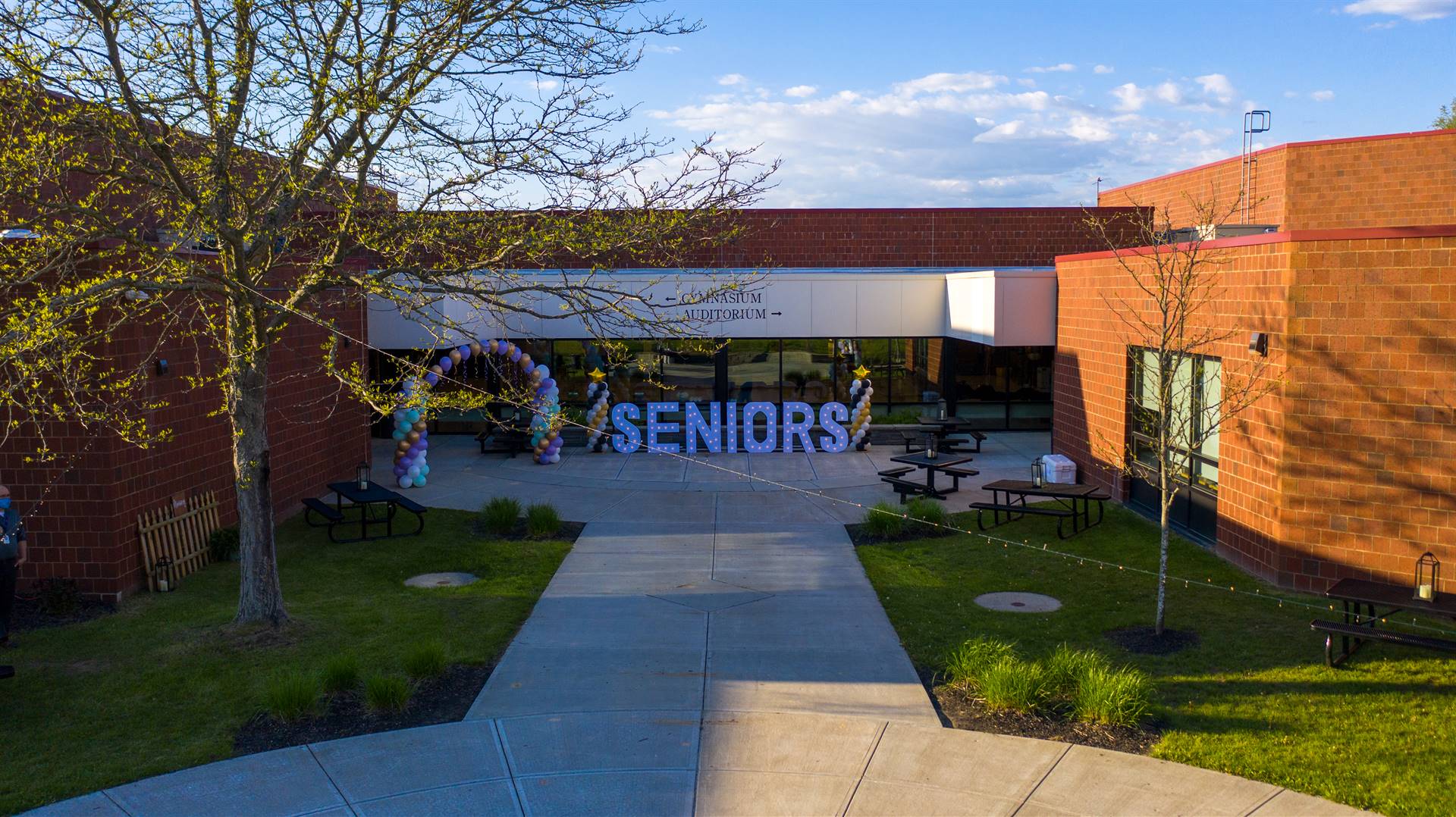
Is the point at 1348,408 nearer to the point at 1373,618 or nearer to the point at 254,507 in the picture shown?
the point at 1373,618

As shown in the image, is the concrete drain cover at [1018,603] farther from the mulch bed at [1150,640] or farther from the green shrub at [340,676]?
the green shrub at [340,676]

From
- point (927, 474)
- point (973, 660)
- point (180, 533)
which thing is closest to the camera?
point (973, 660)

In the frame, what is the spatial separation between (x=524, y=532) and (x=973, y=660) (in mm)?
7959

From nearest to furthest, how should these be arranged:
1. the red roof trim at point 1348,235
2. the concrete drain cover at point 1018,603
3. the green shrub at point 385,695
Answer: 1. the green shrub at point 385,695
2. the red roof trim at point 1348,235
3. the concrete drain cover at point 1018,603

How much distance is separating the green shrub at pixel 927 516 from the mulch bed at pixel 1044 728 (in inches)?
252

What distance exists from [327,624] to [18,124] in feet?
18.3

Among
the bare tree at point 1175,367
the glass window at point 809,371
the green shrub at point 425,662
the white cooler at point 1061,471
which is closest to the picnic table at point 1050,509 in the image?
the bare tree at point 1175,367

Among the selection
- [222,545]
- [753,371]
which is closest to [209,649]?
[222,545]

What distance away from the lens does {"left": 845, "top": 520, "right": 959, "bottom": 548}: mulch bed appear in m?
15.0

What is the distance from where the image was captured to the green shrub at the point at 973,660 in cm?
915

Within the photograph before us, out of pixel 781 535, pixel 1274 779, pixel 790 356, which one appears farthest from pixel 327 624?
pixel 790 356

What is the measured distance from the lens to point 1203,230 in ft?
49.2

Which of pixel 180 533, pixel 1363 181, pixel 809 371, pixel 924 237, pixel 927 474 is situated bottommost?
pixel 927 474

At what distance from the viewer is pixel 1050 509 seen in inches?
603
